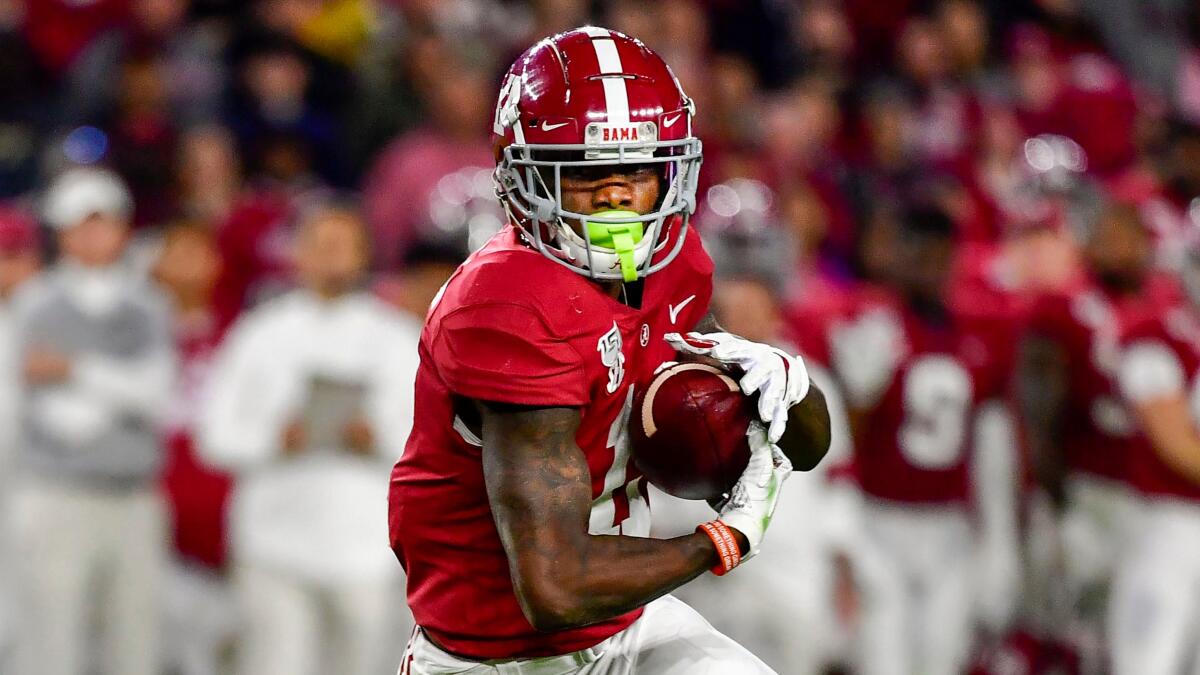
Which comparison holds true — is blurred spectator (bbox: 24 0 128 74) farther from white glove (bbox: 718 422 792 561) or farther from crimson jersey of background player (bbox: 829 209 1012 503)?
white glove (bbox: 718 422 792 561)

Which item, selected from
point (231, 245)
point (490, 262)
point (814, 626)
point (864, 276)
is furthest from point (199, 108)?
point (490, 262)

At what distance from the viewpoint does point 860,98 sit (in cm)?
811

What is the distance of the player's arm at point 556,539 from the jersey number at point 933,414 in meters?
3.78

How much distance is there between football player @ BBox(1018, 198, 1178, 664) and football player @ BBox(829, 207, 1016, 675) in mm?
293

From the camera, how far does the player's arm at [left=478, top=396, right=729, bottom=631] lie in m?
2.38

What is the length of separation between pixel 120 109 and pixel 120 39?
356 millimetres

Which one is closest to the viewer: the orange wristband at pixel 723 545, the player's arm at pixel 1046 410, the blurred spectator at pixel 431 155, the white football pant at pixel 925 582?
the orange wristband at pixel 723 545

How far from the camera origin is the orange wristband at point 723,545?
98.4 inches

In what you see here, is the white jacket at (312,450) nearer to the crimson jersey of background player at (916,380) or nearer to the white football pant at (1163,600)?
the crimson jersey of background player at (916,380)

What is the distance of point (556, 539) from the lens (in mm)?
2387

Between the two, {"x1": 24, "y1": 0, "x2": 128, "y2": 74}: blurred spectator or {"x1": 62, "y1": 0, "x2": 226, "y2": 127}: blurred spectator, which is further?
{"x1": 24, "y1": 0, "x2": 128, "y2": 74}: blurred spectator

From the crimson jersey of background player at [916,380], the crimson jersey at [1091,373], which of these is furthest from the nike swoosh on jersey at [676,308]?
the crimson jersey of background player at [916,380]

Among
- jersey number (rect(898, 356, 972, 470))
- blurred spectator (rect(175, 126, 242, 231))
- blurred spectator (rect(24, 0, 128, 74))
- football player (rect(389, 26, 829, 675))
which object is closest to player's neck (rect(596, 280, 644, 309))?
football player (rect(389, 26, 829, 675))

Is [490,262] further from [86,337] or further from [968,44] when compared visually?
[968,44]
